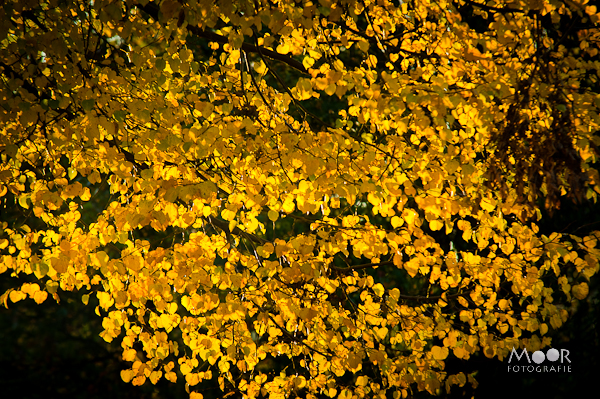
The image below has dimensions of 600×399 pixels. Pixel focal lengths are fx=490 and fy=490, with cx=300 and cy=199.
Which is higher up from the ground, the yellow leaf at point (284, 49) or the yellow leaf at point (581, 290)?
the yellow leaf at point (284, 49)

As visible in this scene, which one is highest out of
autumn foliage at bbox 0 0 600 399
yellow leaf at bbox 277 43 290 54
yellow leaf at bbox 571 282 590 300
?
yellow leaf at bbox 277 43 290 54

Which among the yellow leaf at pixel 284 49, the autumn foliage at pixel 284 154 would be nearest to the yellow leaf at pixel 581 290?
the autumn foliage at pixel 284 154

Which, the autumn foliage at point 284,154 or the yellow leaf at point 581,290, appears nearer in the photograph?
the autumn foliage at point 284,154

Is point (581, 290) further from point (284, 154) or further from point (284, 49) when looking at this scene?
point (284, 49)

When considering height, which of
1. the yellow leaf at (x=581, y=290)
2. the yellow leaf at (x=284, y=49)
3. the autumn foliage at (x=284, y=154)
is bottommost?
the yellow leaf at (x=581, y=290)

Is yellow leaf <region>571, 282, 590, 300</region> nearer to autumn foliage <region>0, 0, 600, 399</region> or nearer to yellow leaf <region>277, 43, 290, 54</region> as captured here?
autumn foliage <region>0, 0, 600, 399</region>

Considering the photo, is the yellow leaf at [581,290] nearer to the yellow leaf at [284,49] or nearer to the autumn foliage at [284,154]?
the autumn foliage at [284,154]

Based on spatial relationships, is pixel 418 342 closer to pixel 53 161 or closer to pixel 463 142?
pixel 463 142

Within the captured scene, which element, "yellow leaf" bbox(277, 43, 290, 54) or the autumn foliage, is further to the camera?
"yellow leaf" bbox(277, 43, 290, 54)

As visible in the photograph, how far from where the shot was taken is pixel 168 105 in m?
3.73

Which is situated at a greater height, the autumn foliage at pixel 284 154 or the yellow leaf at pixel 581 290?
the autumn foliage at pixel 284 154

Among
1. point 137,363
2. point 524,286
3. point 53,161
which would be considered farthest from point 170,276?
point 524,286

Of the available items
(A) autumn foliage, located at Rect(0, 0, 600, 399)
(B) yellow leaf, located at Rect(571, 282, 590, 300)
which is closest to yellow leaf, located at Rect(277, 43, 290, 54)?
(A) autumn foliage, located at Rect(0, 0, 600, 399)

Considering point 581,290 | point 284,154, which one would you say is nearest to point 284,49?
point 284,154
